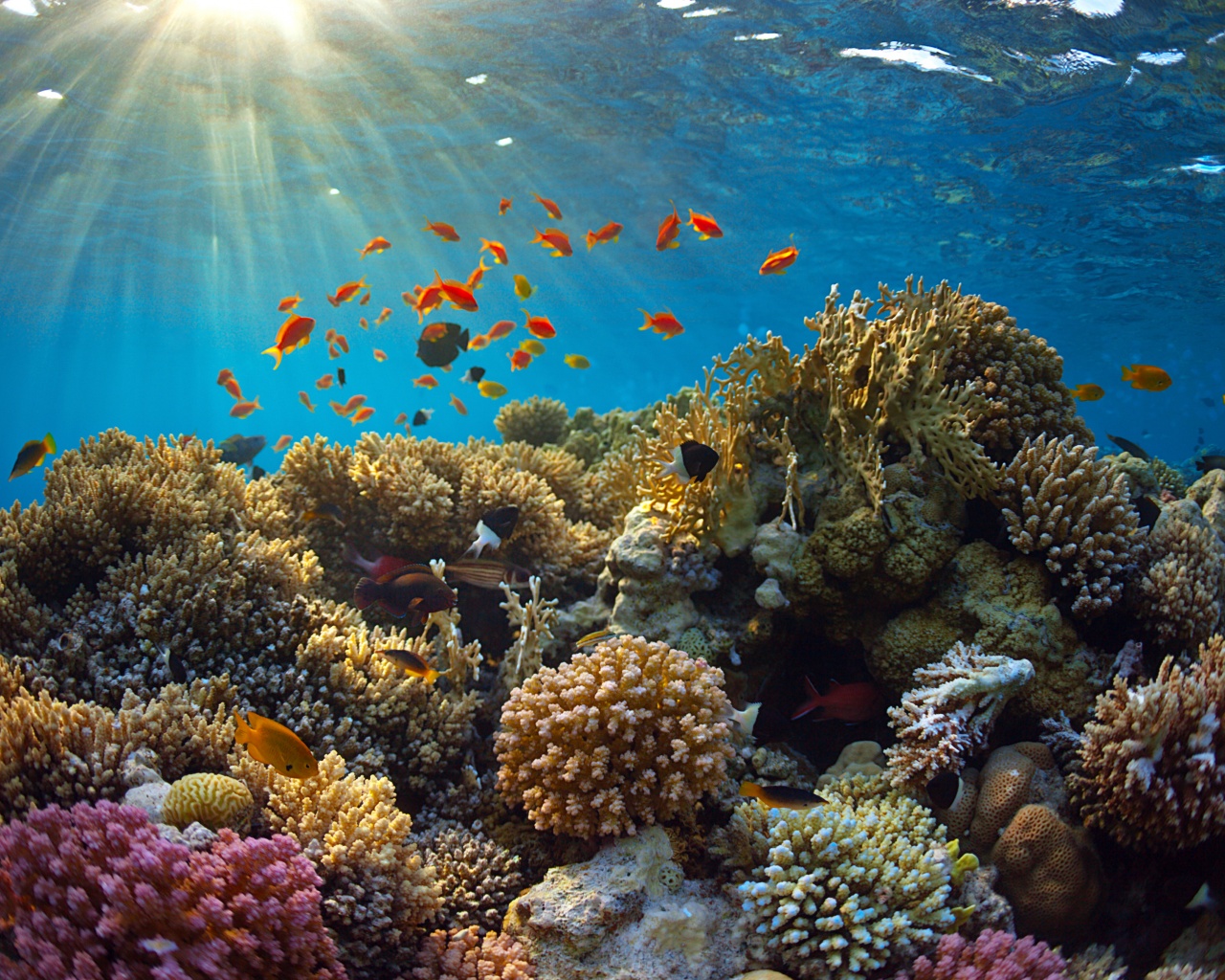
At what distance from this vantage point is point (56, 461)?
5.20m

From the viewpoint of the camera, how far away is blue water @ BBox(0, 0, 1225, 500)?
527 inches

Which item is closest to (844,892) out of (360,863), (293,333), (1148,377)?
(360,863)

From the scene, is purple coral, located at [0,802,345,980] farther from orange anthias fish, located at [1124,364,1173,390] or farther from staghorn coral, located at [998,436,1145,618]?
orange anthias fish, located at [1124,364,1173,390]

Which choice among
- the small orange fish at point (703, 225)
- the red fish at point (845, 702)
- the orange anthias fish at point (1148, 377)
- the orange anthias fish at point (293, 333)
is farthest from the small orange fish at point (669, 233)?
the orange anthias fish at point (1148, 377)

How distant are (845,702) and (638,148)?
1947 centimetres

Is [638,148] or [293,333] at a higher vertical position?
[638,148]

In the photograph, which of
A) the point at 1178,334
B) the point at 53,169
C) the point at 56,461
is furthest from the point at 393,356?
the point at 56,461

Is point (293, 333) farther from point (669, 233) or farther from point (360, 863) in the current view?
point (360, 863)

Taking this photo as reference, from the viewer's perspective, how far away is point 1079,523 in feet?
13.4

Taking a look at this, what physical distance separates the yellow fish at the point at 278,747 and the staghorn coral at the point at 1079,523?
4.36 m

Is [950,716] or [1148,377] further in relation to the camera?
[1148,377]

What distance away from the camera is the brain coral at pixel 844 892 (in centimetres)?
290

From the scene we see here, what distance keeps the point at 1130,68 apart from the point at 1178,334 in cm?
2929

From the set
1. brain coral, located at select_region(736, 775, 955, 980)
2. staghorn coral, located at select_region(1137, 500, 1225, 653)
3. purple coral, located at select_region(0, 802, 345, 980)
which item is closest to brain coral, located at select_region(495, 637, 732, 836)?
brain coral, located at select_region(736, 775, 955, 980)
